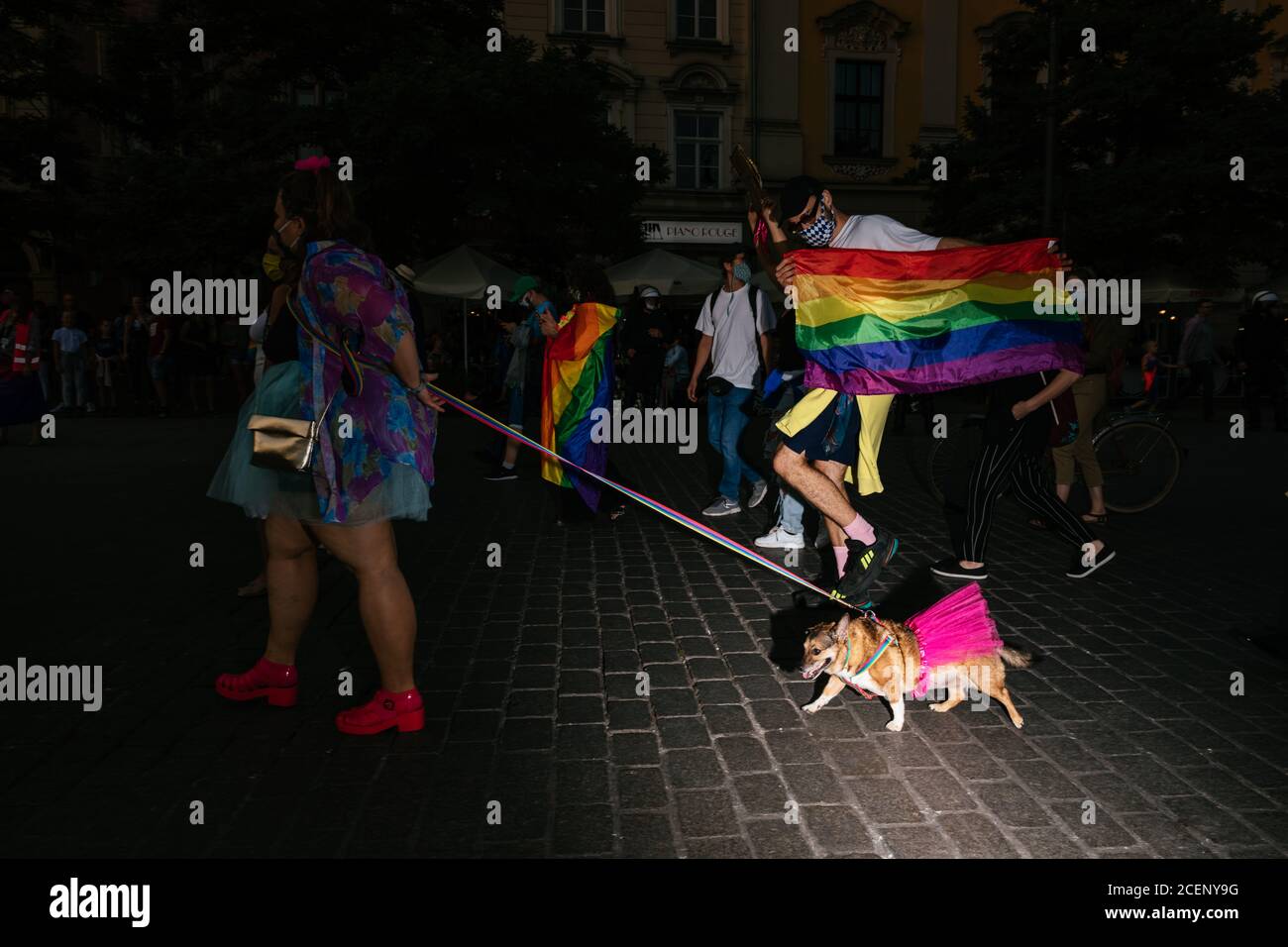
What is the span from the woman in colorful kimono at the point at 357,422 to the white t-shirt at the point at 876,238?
273 centimetres

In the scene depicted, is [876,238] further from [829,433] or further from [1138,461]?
[1138,461]

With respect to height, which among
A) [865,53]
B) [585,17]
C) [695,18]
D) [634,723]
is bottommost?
[634,723]

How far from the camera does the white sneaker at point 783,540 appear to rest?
23.9ft

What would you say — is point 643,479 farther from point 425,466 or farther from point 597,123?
point 597,123

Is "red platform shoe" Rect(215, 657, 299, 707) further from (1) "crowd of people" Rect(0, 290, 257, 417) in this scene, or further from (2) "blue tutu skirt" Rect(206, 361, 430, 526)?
(1) "crowd of people" Rect(0, 290, 257, 417)

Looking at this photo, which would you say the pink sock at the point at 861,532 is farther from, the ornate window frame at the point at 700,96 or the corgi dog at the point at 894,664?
the ornate window frame at the point at 700,96

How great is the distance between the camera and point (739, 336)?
27.9 feet

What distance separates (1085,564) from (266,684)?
15.2ft

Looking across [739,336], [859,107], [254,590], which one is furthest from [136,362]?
[859,107]

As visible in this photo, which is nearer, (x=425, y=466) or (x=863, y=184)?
(x=425, y=466)

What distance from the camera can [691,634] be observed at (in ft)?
17.2

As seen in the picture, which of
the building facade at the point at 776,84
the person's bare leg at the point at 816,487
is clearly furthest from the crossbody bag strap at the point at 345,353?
the building facade at the point at 776,84

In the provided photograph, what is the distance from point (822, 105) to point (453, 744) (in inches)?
1267
